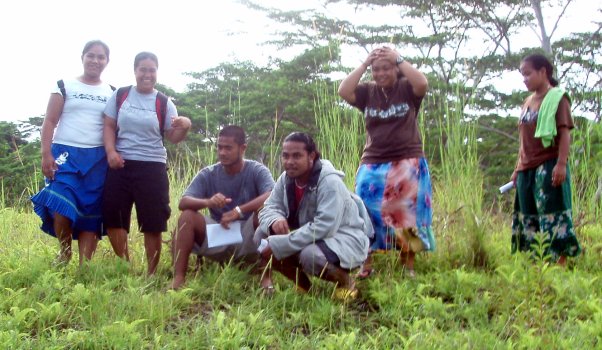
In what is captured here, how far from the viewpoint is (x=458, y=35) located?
48.1 ft

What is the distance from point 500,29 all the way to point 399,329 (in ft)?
41.5

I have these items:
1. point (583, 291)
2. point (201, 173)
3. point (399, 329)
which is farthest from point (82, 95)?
point (583, 291)

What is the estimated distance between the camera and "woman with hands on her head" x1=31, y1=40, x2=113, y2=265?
161 inches

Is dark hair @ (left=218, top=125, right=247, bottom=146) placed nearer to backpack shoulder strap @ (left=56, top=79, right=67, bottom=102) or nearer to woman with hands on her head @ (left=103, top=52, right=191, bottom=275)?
woman with hands on her head @ (left=103, top=52, right=191, bottom=275)

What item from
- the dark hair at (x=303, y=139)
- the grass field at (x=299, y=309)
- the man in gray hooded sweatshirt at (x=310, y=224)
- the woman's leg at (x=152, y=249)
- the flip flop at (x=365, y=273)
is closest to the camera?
the grass field at (x=299, y=309)

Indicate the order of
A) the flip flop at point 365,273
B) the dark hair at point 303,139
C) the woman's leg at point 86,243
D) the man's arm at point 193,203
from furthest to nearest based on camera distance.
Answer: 1. the woman's leg at point 86,243
2. the flip flop at point 365,273
3. the man's arm at point 193,203
4. the dark hair at point 303,139

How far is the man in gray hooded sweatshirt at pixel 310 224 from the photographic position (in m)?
3.50

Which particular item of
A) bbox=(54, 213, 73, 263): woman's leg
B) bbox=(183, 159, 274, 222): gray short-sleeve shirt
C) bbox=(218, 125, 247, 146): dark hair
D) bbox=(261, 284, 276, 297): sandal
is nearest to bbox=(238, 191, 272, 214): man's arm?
bbox=(183, 159, 274, 222): gray short-sleeve shirt

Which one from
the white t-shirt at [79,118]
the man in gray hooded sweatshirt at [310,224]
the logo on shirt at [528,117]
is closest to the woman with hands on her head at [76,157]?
the white t-shirt at [79,118]

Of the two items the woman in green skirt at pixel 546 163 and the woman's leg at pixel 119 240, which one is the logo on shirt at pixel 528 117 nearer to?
the woman in green skirt at pixel 546 163

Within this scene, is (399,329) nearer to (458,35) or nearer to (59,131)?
(59,131)

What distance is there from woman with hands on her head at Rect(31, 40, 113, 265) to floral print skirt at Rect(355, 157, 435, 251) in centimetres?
173

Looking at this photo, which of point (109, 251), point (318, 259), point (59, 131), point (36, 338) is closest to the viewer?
point (36, 338)

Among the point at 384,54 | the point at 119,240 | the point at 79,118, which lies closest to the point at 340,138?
the point at 384,54
